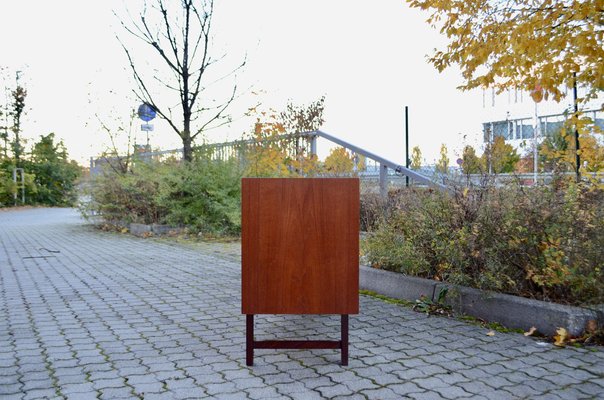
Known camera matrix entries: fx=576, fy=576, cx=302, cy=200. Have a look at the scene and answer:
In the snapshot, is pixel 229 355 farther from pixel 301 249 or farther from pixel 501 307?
pixel 501 307

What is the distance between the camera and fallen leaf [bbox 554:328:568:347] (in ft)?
13.0

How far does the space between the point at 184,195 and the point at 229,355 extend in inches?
370

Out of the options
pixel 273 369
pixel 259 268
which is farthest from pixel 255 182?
pixel 273 369

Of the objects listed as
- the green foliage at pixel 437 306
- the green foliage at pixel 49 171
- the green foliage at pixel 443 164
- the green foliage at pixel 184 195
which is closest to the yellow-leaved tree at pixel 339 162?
the green foliage at pixel 184 195

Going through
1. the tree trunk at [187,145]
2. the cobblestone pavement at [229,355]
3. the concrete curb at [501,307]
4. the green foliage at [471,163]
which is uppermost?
the tree trunk at [187,145]

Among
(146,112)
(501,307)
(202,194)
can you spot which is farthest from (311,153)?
(501,307)

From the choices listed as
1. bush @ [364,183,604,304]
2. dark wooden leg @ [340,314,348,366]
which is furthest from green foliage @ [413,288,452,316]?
dark wooden leg @ [340,314,348,366]

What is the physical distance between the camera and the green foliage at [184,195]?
12172 millimetres

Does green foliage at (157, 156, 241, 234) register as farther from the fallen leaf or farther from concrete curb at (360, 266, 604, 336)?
the fallen leaf

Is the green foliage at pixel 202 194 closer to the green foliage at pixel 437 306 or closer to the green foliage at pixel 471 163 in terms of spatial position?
the green foliage at pixel 471 163

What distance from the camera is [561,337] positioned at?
13.0ft

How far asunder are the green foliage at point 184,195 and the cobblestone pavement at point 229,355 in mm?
5815

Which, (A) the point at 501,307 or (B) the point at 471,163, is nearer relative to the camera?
(A) the point at 501,307

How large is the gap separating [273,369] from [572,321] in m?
2.11
